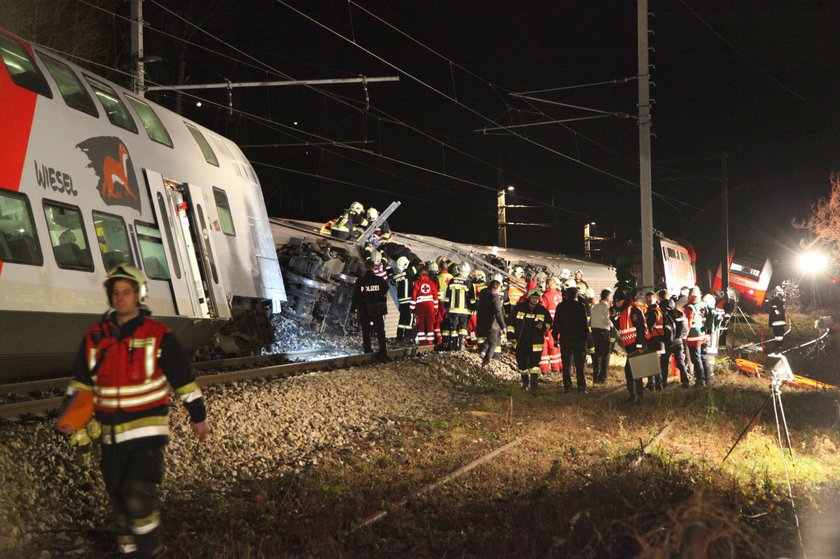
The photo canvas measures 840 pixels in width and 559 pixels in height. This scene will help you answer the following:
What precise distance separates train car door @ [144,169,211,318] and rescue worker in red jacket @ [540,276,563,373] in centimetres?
646

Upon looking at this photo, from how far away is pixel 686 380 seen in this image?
16328 millimetres

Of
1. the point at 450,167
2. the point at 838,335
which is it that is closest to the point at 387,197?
the point at 450,167

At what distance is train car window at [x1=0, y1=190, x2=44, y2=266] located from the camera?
8539 millimetres

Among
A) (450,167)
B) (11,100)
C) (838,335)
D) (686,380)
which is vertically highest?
(450,167)

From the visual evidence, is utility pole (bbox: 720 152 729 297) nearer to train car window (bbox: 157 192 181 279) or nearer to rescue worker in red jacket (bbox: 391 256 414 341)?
rescue worker in red jacket (bbox: 391 256 414 341)

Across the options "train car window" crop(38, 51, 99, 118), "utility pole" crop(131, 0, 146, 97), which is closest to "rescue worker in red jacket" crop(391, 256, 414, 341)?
"utility pole" crop(131, 0, 146, 97)

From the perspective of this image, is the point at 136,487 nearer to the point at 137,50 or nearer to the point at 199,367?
the point at 199,367

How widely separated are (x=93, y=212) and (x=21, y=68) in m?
1.77

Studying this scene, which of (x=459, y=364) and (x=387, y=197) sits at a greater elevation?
(x=387, y=197)

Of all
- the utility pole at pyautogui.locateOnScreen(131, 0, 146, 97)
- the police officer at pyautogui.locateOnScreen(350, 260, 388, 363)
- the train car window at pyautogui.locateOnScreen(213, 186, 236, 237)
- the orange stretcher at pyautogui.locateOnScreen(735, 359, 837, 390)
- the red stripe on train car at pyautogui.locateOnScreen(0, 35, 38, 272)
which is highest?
the utility pole at pyautogui.locateOnScreen(131, 0, 146, 97)

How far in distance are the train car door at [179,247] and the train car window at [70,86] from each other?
126 centimetres

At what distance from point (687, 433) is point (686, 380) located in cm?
563

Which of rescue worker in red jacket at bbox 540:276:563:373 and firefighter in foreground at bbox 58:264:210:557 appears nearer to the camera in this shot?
firefighter in foreground at bbox 58:264:210:557

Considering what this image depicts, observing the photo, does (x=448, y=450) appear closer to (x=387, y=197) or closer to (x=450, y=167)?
(x=387, y=197)
